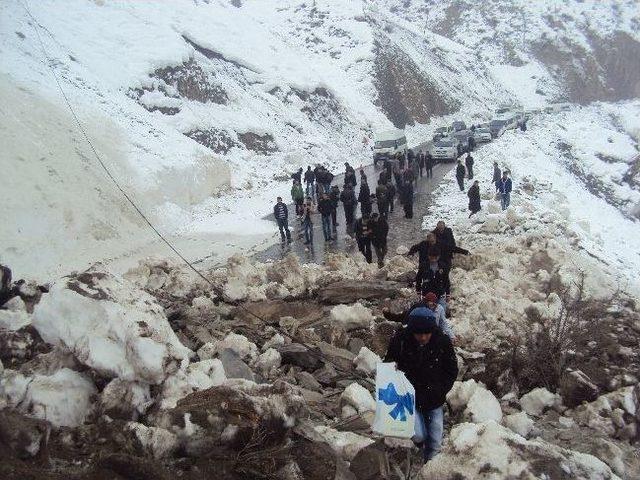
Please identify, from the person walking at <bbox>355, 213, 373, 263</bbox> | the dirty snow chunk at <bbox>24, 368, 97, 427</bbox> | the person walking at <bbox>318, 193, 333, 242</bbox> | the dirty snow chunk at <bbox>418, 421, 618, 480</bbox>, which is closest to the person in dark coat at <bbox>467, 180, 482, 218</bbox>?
the person walking at <bbox>318, 193, 333, 242</bbox>

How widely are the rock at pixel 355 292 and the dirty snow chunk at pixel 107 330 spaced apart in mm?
4091

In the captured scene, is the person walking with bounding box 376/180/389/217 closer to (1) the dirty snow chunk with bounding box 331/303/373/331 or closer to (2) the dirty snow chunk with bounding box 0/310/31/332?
(1) the dirty snow chunk with bounding box 331/303/373/331

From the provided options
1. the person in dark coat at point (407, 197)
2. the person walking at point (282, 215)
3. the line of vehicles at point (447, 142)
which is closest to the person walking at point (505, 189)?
the person in dark coat at point (407, 197)

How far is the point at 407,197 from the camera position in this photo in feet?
53.8

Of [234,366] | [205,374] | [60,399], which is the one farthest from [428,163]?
[60,399]

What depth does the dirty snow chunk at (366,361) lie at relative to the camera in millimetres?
6223

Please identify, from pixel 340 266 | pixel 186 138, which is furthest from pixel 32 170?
pixel 340 266

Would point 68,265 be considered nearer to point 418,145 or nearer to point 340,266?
point 340,266

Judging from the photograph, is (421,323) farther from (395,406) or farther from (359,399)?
(359,399)

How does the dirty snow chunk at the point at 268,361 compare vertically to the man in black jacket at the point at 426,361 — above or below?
below

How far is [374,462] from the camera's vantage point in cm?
400

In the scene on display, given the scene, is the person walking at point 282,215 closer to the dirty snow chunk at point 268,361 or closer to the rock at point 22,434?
the dirty snow chunk at point 268,361

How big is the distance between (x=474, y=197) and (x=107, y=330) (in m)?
12.5

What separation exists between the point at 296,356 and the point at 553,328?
3.50m
